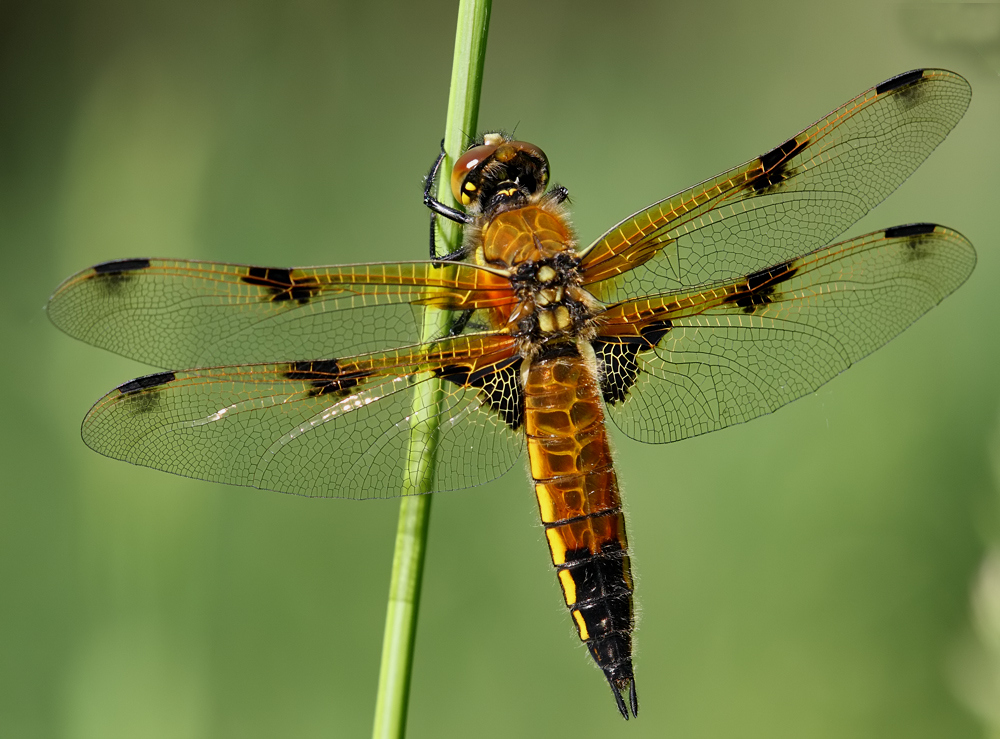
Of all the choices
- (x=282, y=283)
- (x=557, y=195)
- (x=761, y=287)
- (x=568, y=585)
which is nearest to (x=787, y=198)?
(x=761, y=287)

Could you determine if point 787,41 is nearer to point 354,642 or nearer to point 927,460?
point 927,460

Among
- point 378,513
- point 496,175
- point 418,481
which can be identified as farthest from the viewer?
point 378,513

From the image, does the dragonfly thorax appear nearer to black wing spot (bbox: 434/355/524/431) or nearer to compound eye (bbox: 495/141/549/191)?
black wing spot (bbox: 434/355/524/431)

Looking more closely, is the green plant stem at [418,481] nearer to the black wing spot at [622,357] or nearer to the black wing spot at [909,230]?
the black wing spot at [622,357]

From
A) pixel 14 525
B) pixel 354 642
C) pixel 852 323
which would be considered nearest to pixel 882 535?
pixel 852 323

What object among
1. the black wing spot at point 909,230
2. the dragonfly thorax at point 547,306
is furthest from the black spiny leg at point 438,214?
the black wing spot at point 909,230

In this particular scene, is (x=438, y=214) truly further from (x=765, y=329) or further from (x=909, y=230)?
→ (x=909, y=230)
